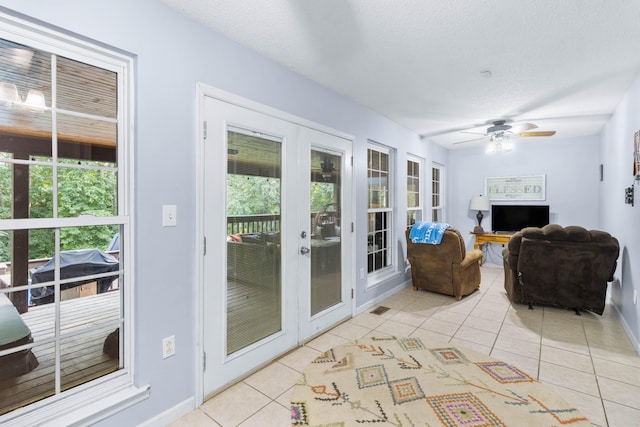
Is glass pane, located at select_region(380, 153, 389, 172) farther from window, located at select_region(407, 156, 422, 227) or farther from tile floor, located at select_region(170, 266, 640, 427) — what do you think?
tile floor, located at select_region(170, 266, 640, 427)

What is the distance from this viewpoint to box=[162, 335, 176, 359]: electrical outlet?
5.99 ft

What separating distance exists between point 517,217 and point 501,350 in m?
3.89

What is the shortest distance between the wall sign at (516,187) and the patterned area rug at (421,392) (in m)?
4.36

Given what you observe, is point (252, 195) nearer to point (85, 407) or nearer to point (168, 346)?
point (168, 346)

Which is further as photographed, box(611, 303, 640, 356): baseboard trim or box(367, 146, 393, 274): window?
box(367, 146, 393, 274): window

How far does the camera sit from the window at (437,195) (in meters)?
6.04

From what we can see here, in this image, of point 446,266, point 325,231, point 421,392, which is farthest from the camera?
point 446,266

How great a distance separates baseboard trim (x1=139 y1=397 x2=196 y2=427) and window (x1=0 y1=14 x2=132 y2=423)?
29 cm

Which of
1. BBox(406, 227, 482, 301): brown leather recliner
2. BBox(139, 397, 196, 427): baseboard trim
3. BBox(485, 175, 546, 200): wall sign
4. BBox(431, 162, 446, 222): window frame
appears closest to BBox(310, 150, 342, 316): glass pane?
BBox(139, 397, 196, 427): baseboard trim

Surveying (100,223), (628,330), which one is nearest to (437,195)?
(628,330)

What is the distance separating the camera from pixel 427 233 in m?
4.07

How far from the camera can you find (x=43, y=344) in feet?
4.88

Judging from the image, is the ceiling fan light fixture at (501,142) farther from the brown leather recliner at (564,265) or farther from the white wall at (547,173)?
the white wall at (547,173)

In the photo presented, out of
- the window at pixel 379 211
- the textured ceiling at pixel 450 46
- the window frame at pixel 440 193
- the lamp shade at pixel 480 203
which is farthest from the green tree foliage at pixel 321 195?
the lamp shade at pixel 480 203
